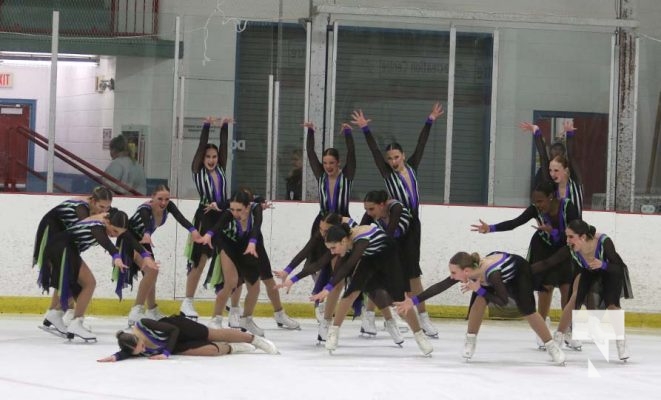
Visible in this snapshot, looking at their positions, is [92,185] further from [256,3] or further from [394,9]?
[394,9]

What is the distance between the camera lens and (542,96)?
12789 mm

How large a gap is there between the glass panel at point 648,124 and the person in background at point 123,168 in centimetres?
507

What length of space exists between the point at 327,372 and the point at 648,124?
20.4 feet

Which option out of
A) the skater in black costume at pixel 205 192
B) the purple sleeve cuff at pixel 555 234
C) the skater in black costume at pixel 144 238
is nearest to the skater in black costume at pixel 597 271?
the purple sleeve cuff at pixel 555 234

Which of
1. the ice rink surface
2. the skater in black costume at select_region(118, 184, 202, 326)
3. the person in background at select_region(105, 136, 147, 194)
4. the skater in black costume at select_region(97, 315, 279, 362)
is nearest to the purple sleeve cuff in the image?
the ice rink surface

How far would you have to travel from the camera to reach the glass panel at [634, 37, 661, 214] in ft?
42.0

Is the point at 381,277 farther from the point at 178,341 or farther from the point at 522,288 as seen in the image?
the point at 178,341

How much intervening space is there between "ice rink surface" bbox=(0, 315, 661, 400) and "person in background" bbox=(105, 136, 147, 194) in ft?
7.13

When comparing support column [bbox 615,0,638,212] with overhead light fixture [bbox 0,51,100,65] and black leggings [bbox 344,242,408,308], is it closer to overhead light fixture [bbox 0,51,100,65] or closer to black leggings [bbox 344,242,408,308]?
black leggings [bbox 344,242,408,308]

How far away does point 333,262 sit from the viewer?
10.4 metres

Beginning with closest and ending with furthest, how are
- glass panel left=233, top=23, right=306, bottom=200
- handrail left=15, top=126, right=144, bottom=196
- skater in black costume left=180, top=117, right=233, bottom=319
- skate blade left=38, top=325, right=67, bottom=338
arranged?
skate blade left=38, top=325, right=67, bottom=338
skater in black costume left=180, top=117, right=233, bottom=319
handrail left=15, top=126, right=144, bottom=196
glass panel left=233, top=23, right=306, bottom=200

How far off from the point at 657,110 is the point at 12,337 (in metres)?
7.08

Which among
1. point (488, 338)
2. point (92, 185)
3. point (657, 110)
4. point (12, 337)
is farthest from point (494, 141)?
point (12, 337)

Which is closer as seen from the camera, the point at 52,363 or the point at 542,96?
the point at 52,363
